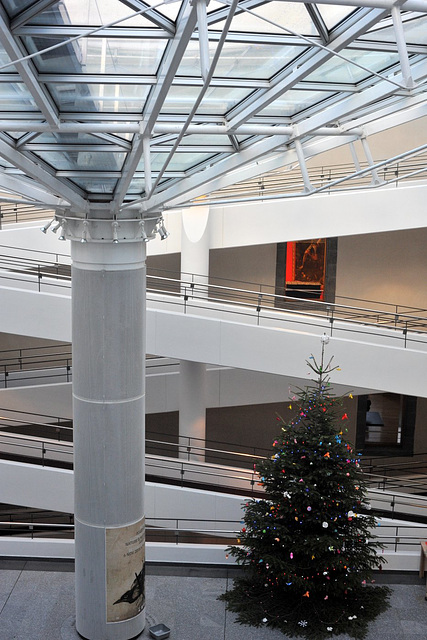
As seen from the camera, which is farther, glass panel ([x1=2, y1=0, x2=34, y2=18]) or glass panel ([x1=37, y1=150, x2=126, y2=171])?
glass panel ([x1=37, y1=150, x2=126, y2=171])

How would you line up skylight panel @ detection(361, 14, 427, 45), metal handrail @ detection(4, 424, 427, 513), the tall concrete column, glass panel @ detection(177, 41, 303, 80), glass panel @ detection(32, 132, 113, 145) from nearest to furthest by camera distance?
glass panel @ detection(177, 41, 303, 80)
skylight panel @ detection(361, 14, 427, 45)
glass panel @ detection(32, 132, 113, 145)
metal handrail @ detection(4, 424, 427, 513)
the tall concrete column

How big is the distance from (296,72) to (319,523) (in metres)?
7.04

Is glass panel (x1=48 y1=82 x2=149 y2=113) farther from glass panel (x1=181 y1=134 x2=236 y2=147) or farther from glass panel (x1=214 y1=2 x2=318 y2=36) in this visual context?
glass panel (x1=181 y1=134 x2=236 y2=147)

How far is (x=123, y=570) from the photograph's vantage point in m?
10.2

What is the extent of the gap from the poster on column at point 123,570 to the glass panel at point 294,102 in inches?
224

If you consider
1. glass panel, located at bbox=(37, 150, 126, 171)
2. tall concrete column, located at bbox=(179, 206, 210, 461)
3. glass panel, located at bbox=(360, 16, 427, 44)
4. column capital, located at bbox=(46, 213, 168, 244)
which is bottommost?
tall concrete column, located at bbox=(179, 206, 210, 461)

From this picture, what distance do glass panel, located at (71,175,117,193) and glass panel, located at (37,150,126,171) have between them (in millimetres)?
342

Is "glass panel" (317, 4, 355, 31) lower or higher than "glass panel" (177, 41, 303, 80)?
higher

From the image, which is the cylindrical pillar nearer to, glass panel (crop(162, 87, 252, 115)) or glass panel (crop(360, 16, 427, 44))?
glass panel (crop(162, 87, 252, 115))

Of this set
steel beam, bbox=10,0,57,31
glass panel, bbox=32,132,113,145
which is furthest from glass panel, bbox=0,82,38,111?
Answer: steel beam, bbox=10,0,57,31

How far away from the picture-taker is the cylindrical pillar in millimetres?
9586

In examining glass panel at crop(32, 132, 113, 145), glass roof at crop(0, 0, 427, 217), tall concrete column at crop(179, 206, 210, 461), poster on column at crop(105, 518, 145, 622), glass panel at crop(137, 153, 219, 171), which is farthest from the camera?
tall concrete column at crop(179, 206, 210, 461)

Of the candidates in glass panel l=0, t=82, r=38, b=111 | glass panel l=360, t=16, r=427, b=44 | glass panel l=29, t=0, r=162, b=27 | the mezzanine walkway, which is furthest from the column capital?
glass panel l=29, t=0, r=162, b=27

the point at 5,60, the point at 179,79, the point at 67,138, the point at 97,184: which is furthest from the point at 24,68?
the point at 97,184
